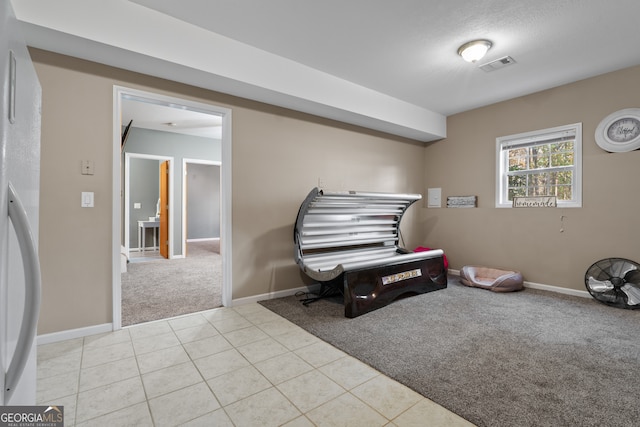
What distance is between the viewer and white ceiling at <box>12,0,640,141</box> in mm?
2279

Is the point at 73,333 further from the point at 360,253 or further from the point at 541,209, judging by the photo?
the point at 541,209

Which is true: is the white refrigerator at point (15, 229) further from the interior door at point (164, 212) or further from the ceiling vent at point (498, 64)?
the interior door at point (164, 212)

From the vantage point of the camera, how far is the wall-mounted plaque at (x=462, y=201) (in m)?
4.66

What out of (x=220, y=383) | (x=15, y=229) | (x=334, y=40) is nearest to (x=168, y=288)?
(x=220, y=383)

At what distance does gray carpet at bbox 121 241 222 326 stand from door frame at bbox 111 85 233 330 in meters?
0.31

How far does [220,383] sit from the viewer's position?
182 centimetres

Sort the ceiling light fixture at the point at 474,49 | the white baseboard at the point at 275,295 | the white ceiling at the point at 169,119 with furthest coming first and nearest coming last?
the white ceiling at the point at 169,119 < the white baseboard at the point at 275,295 < the ceiling light fixture at the point at 474,49

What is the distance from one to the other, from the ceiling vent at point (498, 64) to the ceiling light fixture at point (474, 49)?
14.4 inches

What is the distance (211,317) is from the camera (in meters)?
2.94

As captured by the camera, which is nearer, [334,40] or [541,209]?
[334,40]

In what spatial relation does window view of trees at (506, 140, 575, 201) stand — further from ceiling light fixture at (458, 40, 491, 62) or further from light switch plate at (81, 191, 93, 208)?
light switch plate at (81, 191, 93, 208)

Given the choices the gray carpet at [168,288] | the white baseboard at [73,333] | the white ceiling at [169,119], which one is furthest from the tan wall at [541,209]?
the white baseboard at [73,333]

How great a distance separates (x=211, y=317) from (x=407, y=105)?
393cm

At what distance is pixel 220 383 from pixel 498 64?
3999 mm
